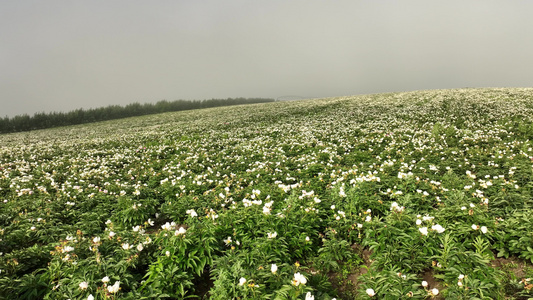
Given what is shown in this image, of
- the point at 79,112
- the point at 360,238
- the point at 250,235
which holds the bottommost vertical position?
the point at 360,238

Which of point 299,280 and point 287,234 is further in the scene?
point 287,234

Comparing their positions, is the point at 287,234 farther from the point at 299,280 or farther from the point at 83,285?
the point at 83,285

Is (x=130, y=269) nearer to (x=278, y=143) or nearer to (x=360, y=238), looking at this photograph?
(x=360, y=238)

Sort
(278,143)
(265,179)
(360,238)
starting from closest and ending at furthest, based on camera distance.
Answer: (360,238) → (265,179) → (278,143)

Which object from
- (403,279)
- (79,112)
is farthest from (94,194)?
(79,112)

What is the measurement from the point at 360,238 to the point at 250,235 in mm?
2601

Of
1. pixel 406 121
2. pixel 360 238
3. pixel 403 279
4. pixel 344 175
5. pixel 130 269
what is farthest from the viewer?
pixel 406 121

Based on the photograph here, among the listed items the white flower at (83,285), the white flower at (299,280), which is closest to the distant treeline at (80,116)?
the white flower at (83,285)

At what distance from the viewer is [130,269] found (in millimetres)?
4770

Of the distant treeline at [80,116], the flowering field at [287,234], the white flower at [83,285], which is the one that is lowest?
the flowering field at [287,234]

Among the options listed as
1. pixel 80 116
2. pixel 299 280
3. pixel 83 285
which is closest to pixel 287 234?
pixel 299 280

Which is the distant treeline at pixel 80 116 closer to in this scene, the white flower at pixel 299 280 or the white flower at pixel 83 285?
the white flower at pixel 83 285

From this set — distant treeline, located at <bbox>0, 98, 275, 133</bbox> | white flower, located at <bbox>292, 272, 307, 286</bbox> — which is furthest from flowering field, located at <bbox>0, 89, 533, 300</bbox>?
distant treeline, located at <bbox>0, 98, 275, 133</bbox>

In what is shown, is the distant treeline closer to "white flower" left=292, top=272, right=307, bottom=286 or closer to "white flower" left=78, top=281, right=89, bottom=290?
"white flower" left=78, top=281, right=89, bottom=290
